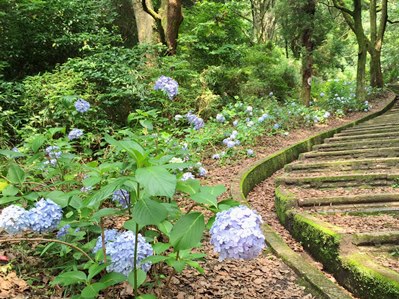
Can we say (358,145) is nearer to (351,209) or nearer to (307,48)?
(351,209)

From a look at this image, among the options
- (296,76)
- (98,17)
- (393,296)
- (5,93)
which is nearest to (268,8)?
(296,76)

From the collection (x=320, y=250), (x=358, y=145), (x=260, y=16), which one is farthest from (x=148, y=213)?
(x=260, y=16)

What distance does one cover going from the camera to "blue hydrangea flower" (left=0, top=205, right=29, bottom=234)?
1.80 meters

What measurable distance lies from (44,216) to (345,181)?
421 cm

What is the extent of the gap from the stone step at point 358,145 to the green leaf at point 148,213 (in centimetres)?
626

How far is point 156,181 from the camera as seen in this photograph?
49.8 inches

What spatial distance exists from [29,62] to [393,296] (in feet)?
30.1

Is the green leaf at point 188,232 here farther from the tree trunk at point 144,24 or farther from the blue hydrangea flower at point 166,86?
the tree trunk at point 144,24

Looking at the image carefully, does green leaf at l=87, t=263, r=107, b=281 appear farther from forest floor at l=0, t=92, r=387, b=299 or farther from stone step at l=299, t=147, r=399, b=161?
stone step at l=299, t=147, r=399, b=161

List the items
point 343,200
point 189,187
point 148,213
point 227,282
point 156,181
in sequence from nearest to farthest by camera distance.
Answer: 1. point 156,181
2. point 148,213
3. point 189,187
4. point 227,282
5. point 343,200

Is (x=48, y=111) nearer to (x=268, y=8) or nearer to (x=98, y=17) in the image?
(x=98, y=17)

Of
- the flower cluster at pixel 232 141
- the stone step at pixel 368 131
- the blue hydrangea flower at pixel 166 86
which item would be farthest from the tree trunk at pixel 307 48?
the blue hydrangea flower at pixel 166 86

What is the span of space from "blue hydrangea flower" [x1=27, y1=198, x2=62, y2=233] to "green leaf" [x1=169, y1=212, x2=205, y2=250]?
0.77 meters

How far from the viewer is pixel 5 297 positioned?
194 cm
